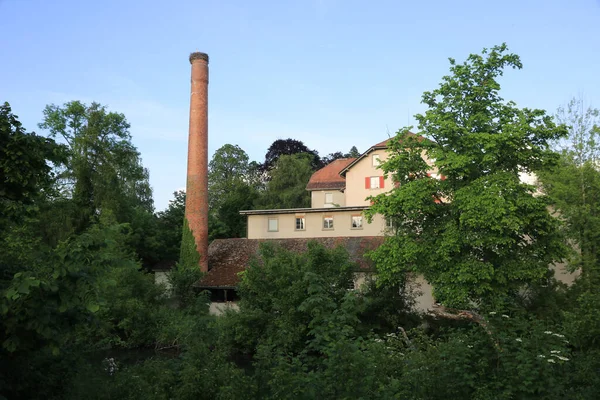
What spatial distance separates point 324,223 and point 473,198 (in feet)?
53.7

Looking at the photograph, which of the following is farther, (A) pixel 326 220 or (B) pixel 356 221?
(A) pixel 326 220

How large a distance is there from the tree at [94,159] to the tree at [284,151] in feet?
77.8

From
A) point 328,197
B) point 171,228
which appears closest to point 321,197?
point 328,197

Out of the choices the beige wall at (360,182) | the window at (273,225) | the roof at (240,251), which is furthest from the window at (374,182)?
the window at (273,225)

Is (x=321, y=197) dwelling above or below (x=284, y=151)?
below

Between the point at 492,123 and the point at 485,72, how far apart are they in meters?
2.20

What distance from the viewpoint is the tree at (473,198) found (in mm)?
20047

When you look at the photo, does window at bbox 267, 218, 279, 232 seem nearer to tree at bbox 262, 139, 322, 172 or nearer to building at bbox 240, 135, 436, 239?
building at bbox 240, 135, 436, 239

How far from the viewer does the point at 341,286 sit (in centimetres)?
2442

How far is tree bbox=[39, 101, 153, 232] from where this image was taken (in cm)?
3916

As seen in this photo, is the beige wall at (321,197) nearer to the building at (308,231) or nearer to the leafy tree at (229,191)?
the leafy tree at (229,191)

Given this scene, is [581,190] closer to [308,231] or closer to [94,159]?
[308,231]

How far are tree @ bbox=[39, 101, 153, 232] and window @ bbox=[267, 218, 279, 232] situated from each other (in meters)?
11.6

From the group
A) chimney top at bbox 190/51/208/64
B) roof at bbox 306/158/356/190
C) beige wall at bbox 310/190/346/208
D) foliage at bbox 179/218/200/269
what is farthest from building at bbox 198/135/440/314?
chimney top at bbox 190/51/208/64
